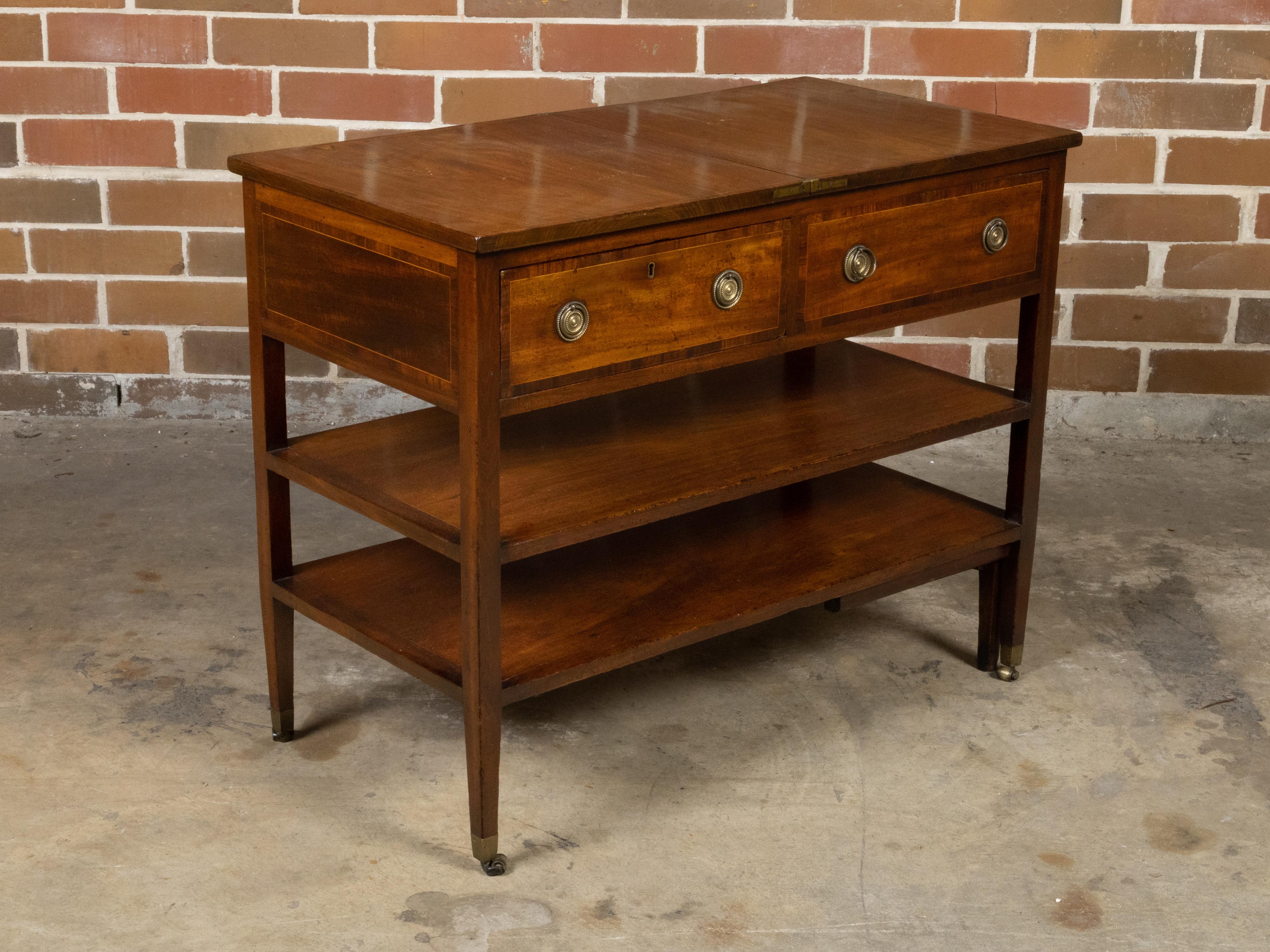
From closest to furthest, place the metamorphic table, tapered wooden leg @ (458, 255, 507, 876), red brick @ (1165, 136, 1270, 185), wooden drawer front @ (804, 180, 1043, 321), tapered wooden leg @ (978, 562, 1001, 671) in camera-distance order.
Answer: tapered wooden leg @ (458, 255, 507, 876) < the metamorphic table < wooden drawer front @ (804, 180, 1043, 321) < tapered wooden leg @ (978, 562, 1001, 671) < red brick @ (1165, 136, 1270, 185)

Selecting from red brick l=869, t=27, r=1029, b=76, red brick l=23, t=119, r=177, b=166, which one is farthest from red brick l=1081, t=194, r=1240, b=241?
red brick l=23, t=119, r=177, b=166

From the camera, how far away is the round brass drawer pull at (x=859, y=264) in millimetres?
2502

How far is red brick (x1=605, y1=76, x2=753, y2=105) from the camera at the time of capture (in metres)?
3.90

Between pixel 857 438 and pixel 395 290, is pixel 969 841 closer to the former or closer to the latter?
pixel 857 438

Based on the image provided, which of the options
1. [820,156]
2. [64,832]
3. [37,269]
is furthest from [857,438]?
[37,269]

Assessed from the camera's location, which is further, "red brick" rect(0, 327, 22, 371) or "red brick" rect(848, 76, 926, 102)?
"red brick" rect(0, 327, 22, 371)

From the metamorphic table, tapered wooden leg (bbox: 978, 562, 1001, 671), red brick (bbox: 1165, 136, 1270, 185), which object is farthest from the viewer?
red brick (bbox: 1165, 136, 1270, 185)

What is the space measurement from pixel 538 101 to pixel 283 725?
1777 mm

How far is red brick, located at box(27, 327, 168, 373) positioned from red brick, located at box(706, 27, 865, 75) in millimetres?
1539

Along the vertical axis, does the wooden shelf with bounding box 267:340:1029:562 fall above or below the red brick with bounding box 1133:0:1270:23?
below

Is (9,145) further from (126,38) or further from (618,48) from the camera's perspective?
(618,48)

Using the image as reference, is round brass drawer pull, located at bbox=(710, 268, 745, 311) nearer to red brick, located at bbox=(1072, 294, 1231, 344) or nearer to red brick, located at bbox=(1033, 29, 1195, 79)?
red brick, located at bbox=(1033, 29, 1195, 79)

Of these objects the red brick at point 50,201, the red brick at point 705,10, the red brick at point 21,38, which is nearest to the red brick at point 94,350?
the red brick at point 50,201

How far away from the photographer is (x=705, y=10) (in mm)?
3848
